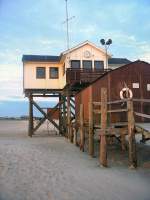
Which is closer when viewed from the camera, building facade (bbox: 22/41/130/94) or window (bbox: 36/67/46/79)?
building facade (bbox: 22/41/130/94)

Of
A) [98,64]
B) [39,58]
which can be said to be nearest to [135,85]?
[98,64]

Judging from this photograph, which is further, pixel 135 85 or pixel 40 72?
pixel 40 72

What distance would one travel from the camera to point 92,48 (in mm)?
31766

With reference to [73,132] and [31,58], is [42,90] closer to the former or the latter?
[31,58]

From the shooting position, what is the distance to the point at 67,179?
42.6 ft

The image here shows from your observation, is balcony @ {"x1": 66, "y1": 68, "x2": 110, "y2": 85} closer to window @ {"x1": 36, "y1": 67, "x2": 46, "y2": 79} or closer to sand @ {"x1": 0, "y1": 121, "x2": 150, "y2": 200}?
window @ {"x1": 36, "y1": 67, "x2": 46, "y2": 79}

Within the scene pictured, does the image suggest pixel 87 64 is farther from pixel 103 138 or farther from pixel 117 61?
pixel 103 138

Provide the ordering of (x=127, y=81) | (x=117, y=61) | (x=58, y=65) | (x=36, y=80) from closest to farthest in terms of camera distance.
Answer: (x=127, y=81) < (x=36, y=80) < (x=58, y=65) < (x=117, y=61)

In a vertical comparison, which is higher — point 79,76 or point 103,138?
point 79,76

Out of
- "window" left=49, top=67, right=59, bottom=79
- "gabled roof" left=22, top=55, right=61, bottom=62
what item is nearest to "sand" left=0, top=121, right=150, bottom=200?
"window" left=49, top=67, right=59, bottom=79

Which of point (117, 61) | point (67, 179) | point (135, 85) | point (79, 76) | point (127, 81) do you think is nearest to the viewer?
point (67, 179)

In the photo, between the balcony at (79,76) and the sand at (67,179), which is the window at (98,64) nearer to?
the balcony at (79,76)

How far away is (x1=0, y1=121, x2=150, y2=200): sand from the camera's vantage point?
10891mm

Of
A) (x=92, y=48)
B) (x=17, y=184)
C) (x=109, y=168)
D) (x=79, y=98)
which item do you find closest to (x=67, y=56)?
(x=92, y=48)
